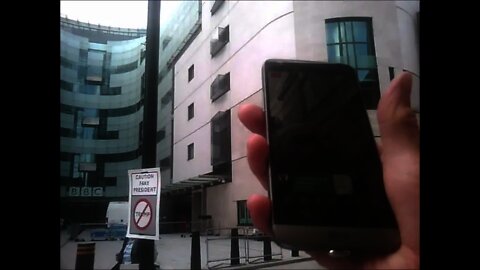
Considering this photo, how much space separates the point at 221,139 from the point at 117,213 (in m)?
0.44

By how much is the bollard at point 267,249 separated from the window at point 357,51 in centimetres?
47

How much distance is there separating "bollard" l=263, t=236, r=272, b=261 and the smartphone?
5cm

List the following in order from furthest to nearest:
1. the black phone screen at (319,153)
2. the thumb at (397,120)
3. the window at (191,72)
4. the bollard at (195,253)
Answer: the window at (191,72) < the bollard at (195,253) < the thumb at (397,120) < the black phone screen at (319,153)

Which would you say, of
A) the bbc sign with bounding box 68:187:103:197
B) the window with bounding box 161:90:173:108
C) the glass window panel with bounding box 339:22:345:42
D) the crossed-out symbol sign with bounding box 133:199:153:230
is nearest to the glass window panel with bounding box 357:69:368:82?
the glass window panel with bounding box 339:22:345:42

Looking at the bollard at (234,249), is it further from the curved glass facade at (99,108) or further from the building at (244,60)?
the curved glass facade at (99,108)

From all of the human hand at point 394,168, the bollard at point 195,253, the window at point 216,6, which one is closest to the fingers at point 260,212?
the human hand at point 394,168

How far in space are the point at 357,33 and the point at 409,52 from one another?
0.20 meters

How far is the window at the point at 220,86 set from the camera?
1.23 meters

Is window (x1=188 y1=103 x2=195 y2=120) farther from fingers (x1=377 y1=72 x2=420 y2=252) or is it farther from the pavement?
fingers (x1=377 y1=72 x2=420 y2=252)

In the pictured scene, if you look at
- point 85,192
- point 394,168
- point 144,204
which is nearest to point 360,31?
point 394,168
